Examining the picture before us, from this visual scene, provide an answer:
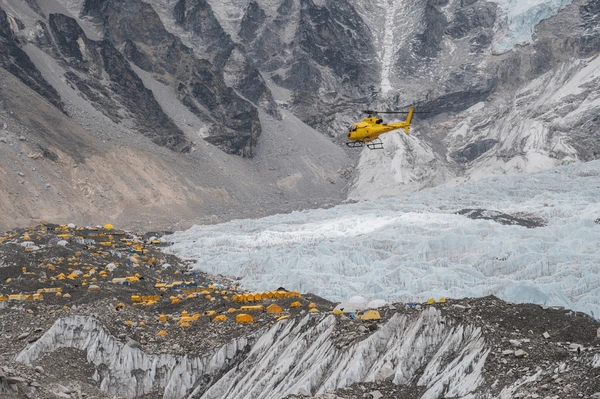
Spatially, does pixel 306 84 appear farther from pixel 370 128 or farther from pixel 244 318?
pixel 244 318

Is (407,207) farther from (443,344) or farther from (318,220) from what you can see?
(443,344)

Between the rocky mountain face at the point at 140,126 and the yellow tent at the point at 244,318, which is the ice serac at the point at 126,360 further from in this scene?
the rocky mountain face at the point at 140,126

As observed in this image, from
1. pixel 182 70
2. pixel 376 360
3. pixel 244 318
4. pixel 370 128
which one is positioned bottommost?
pixel 244 318

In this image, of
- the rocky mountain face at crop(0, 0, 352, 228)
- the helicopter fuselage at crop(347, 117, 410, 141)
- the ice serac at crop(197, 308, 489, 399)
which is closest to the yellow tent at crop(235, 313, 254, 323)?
the ice serac at crop(197, 308, 489, 399)

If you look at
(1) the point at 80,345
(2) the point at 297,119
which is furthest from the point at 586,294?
(2) the point at 297,119

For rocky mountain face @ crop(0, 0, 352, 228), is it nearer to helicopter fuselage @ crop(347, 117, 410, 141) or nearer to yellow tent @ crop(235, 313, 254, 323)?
helicopter fuselage @ crop(347, 117, 410, 141)

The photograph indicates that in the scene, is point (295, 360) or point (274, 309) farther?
point (274, 309)

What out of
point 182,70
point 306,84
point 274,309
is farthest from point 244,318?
point 306,84
